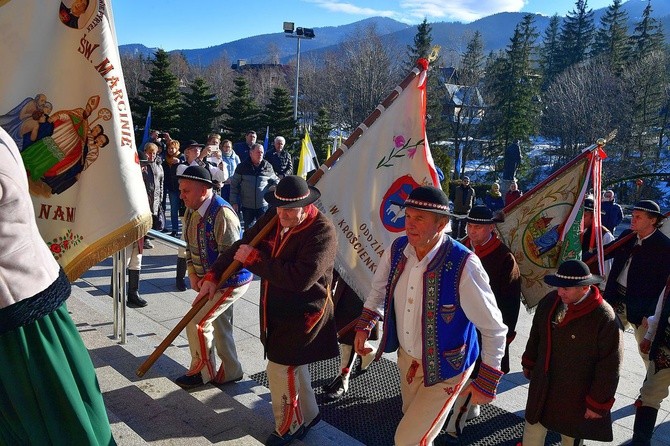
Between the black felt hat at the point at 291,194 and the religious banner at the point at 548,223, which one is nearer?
the black felt hat at the point at 291,194

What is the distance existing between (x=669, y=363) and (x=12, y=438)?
15.5 feet

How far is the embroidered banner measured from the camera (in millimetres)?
5801

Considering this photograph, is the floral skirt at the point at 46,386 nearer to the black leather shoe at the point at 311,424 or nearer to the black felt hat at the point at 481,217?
the black leather shoe at the point at 311,424

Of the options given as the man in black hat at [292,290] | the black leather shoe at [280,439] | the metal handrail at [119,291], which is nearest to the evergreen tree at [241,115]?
the metal handrail at [119,291]

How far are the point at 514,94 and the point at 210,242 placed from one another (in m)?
41.8

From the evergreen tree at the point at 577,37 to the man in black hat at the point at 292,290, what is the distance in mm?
67935

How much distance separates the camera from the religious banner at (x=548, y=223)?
19.0 feet

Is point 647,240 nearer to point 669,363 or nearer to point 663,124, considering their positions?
point 669,363

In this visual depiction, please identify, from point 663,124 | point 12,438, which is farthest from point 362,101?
point 12,438

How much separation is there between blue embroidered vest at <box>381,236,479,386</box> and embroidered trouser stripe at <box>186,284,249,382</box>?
84.9 inches

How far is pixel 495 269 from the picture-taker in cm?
509

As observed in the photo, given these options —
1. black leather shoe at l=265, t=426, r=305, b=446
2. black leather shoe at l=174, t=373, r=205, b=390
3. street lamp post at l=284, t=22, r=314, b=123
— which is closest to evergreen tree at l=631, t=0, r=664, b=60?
street lamp post at l=284, t=22, r=314, b=123

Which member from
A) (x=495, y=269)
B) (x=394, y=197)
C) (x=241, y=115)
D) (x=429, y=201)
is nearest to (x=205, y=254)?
(x=394, y=197)

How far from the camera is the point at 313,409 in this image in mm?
4672
